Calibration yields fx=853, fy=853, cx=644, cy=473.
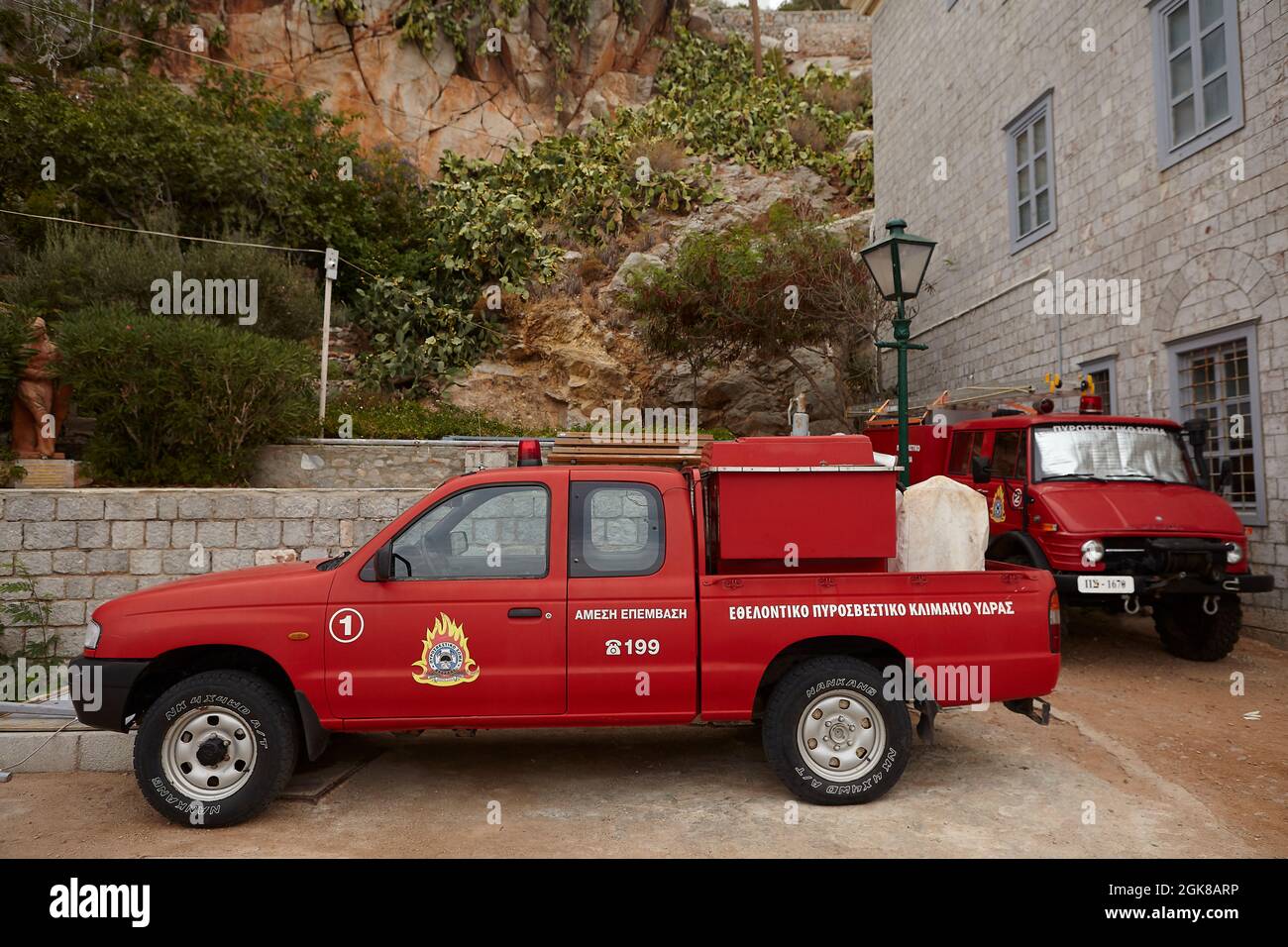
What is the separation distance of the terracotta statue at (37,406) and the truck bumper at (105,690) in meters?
6.79

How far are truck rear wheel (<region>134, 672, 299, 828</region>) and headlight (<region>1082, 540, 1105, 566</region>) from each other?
21.4 ft

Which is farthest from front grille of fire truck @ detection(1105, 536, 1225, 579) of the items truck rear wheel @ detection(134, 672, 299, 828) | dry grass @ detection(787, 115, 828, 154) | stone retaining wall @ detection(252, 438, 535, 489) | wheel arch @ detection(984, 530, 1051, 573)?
dry grass @ detection(787, 115, 828, 154)

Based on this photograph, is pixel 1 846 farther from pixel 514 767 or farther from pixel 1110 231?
pixel 1110 231

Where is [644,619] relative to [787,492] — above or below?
below

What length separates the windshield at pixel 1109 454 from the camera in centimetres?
829

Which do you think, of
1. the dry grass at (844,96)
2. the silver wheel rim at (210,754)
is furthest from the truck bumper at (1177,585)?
the dry grass at (844,96)

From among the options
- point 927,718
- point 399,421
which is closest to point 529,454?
point 927,718

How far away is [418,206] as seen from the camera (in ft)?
69.5

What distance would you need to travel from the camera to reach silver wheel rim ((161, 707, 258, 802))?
4336 millimetres

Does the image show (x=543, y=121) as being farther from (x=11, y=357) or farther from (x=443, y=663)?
(x=443, y=663)

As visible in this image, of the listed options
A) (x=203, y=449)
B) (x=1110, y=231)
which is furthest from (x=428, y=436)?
(x=1110, y=231)
